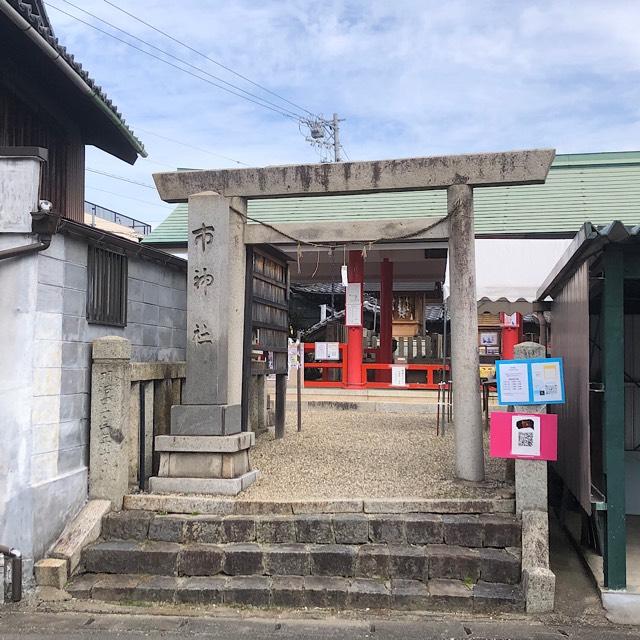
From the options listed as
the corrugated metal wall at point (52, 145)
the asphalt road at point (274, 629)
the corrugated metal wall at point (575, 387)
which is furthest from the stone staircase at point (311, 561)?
the corrugated metal wall at point (52, 145)

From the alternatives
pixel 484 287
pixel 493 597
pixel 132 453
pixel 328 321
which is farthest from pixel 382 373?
pixel 493 597

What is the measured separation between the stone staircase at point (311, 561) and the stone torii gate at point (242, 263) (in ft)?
2.24

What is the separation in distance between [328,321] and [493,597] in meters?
18.4

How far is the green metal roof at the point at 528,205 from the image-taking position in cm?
1456

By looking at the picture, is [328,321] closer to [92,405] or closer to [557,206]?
[557,206]

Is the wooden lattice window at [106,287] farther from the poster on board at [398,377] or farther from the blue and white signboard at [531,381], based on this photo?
the poster on board at [398,377]

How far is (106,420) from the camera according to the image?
6203 millimetres

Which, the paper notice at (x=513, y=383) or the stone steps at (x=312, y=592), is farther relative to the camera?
the paper notice at (x=513, y=383)

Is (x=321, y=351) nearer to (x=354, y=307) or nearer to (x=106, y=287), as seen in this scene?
(x=354, y=307)

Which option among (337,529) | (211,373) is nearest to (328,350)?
(211,373)

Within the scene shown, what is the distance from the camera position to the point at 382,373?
1791cm

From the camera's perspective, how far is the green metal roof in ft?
47.8

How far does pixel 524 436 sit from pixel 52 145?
8.43 m

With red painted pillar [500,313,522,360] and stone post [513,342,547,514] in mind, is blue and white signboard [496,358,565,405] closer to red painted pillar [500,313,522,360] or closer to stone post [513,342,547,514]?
stone post [513,342,547,514]
